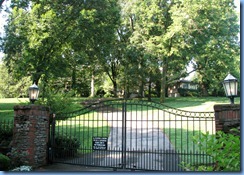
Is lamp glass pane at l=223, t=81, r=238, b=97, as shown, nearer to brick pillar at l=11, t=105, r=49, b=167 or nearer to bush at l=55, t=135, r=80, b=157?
bush at l=55, t=135, r=80, b=157

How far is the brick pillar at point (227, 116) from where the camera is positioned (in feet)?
11.1

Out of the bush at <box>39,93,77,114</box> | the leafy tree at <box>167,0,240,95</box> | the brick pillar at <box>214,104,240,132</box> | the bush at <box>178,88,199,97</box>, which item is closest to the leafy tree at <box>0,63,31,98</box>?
the bush at <box>39,93,77,114</box>

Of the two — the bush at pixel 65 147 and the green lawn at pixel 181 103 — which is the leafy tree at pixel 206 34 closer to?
the green lawn at pixel 181 103

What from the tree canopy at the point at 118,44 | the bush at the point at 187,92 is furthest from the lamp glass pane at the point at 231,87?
the bush at the point at 187,92

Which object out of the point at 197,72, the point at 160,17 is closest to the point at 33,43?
the point at 160,17

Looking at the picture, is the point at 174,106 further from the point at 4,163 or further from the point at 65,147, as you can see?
the point at 4,163

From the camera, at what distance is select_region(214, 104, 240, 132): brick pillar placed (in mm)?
3391

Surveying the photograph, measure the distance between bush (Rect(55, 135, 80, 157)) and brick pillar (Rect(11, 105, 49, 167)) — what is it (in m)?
0.35

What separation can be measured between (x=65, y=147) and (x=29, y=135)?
28.7 inches

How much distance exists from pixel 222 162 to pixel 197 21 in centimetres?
430

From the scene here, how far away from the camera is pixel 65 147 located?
177 inches

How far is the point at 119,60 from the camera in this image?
6.35m

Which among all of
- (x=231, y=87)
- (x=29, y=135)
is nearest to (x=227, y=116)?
(x=231, y=87)

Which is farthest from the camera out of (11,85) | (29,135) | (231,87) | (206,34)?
(11,85)
